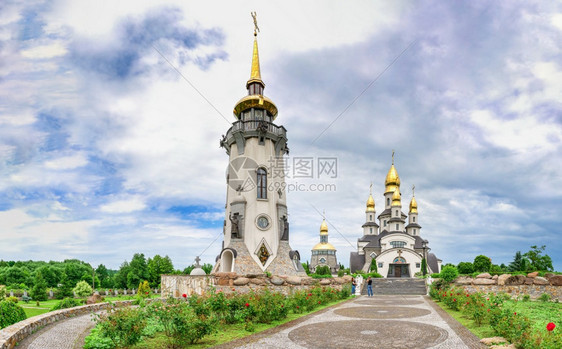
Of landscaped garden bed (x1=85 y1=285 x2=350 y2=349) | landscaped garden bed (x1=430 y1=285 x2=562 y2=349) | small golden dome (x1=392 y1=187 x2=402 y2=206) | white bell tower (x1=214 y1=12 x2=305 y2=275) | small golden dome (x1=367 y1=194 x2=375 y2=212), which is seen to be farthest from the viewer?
small golden dome (x1=367 y1=194 x2=375 y2=212)

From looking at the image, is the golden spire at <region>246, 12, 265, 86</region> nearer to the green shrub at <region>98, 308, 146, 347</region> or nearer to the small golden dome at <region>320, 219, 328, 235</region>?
the green shrub at <region>98, 308, 146, 347</region>

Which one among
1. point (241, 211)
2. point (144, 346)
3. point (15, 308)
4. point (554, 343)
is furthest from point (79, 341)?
point (241, 211)

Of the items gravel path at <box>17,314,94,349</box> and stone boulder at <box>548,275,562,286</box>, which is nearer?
gravel path at <box>17,314,94,349</box>

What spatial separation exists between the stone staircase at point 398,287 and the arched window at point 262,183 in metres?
12.3

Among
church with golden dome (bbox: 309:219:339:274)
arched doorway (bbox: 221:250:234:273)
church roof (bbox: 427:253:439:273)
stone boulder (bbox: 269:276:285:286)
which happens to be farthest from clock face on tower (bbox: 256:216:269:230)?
church with golden dome (bbox: 309:219:339:274)

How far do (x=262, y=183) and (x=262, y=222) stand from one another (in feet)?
10.6

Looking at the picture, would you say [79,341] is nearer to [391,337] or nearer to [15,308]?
[15,308]

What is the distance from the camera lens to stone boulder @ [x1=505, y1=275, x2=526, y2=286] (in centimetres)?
1894

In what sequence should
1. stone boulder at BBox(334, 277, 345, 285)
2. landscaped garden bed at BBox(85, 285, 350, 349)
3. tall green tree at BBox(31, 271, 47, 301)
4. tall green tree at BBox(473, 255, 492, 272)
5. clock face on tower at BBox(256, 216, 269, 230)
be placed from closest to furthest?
1. landscaped garden bed at BBox(85, 285, 350, 349)
2. stone boulder at BBox(334, 277, 345, 285)
3. clock face on tower at BBox(256, 216, 269, 230)
4. tall green tree at BBox(31, 271, 47, 301)
5. tall green tree at BBox(473, 255, 492, 272)

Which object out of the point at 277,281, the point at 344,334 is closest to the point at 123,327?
the point at 344,334

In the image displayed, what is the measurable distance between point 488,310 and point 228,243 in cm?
2016

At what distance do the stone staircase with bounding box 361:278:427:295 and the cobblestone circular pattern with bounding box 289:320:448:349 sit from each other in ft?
61.2

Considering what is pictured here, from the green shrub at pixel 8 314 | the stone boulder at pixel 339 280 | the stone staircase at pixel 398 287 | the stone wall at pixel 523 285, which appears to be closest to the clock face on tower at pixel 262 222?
the stone boulder at pixel 339 280

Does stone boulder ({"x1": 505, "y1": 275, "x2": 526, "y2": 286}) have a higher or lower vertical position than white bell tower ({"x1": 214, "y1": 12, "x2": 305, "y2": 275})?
lower
